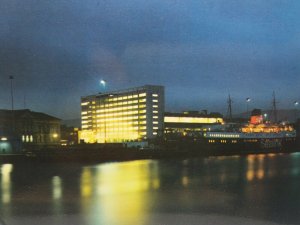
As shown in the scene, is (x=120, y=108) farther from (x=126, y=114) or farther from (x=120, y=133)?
(x=120, y=133)

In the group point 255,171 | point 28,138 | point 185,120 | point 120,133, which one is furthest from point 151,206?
point 120,133

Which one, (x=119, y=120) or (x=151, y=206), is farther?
(x=119, y=120)

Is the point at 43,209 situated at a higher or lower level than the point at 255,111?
lower

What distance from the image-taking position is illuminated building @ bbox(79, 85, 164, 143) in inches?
6093

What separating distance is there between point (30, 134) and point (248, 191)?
84.5 m

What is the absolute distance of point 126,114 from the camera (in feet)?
539

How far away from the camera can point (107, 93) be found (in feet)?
591

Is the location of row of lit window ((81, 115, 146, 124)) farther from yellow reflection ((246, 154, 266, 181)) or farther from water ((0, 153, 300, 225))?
water ((0, 153, 300, 225))

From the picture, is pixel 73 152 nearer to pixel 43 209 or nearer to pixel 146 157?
pixel 146 157

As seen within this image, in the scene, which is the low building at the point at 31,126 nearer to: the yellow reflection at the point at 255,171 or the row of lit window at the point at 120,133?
the row of lit window at the point at 120,133

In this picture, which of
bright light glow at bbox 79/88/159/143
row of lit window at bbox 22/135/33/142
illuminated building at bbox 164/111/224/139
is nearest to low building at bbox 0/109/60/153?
row of lit window at bbox 22/135/33/142

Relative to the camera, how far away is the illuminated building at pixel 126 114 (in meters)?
155

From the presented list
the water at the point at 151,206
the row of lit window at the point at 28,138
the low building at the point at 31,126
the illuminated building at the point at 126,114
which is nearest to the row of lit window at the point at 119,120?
the illuminated building at the point at 126,114

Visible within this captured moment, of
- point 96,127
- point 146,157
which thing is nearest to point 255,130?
point 146,157
